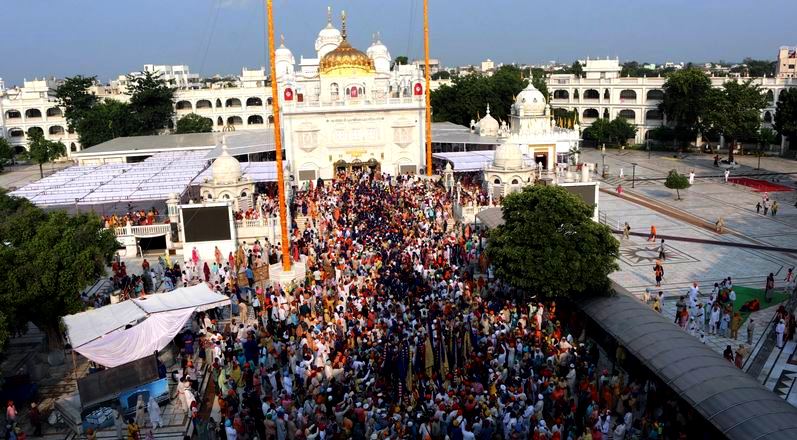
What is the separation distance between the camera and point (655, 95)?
195 feet

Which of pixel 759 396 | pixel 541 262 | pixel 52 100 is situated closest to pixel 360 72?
pixel 541 262

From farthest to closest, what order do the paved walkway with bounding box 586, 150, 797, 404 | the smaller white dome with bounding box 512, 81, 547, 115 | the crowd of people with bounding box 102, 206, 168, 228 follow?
the smaller white dome with bounding box 512, 81, 547, 115, the crowd of people with bounding box 102, 206, 168, 228, the paved walkway with bounding box 586, 150, 797, 404

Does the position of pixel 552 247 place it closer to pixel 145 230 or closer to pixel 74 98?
pixel 145 230

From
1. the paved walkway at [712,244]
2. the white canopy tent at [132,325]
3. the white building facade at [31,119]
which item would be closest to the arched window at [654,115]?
the paved walkway at [712,244]

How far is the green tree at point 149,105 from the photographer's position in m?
62.8

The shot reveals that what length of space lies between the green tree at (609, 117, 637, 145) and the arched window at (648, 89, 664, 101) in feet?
13.1

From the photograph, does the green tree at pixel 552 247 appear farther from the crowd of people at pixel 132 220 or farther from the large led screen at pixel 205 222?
the crowd of people at pixel 132 220

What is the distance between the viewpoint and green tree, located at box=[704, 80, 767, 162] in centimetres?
4550

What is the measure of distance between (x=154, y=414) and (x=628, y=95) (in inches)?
2233

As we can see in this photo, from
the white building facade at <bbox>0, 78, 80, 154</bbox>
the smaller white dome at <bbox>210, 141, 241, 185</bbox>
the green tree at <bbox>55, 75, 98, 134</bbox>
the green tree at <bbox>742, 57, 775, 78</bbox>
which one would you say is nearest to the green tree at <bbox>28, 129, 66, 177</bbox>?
the green tree at <bbox>55, 75, 98, 134</bbox>

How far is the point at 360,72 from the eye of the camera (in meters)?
40.6

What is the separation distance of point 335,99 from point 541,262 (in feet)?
80.6

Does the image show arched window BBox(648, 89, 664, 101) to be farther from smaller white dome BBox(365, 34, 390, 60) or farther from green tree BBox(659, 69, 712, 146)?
smaller white dome BBox(365, 34, 390, 60)

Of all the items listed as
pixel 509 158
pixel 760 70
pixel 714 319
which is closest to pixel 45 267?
pixel 714 319
